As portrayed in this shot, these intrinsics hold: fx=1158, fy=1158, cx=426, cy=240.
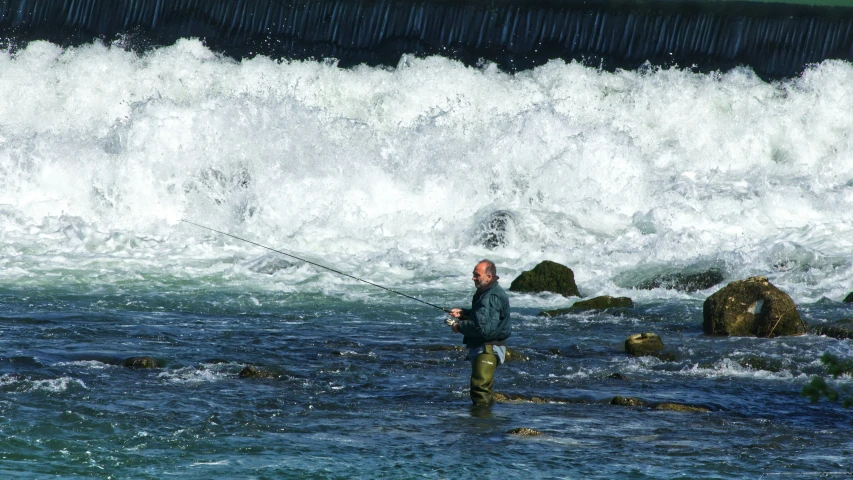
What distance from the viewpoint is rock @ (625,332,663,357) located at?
11930 millimetres

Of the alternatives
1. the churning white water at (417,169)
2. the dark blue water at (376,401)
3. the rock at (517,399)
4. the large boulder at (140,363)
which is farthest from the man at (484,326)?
the churning white water at (417,169)

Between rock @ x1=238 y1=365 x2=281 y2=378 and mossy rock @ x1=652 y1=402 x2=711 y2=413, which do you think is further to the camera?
rock @ x1=238 y1=365 x2=281 y2=378

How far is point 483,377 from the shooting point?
938cm

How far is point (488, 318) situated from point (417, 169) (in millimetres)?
14153

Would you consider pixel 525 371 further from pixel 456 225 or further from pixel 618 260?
pixel 456 225

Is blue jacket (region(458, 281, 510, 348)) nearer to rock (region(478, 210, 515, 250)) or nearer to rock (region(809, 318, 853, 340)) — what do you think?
rock (region(809, 318, 853, 340))

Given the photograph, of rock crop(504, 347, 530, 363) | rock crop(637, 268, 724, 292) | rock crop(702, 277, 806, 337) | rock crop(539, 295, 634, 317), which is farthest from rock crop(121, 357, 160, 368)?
rock crop(637, 268, 724, 292)

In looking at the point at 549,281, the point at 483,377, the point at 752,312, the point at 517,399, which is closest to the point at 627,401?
the point at 517,399

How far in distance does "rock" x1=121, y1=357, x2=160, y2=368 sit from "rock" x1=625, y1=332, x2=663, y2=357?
4.76 metres

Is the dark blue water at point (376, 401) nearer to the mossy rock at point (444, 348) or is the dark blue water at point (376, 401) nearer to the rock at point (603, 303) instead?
the mossy rock at point (444, 348)

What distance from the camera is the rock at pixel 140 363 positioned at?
35.4 feet

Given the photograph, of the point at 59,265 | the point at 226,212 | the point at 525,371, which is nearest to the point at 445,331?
the point at 525,371

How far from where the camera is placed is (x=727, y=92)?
25.8 m

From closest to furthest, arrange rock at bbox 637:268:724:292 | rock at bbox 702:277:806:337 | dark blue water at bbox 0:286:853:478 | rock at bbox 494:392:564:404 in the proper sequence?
dark blue water at bbox 0:286:853:478
rock at bbox 494:392:564:404
rock at bbox 702:277:806:337
rock at bbox 637:268:724:292
